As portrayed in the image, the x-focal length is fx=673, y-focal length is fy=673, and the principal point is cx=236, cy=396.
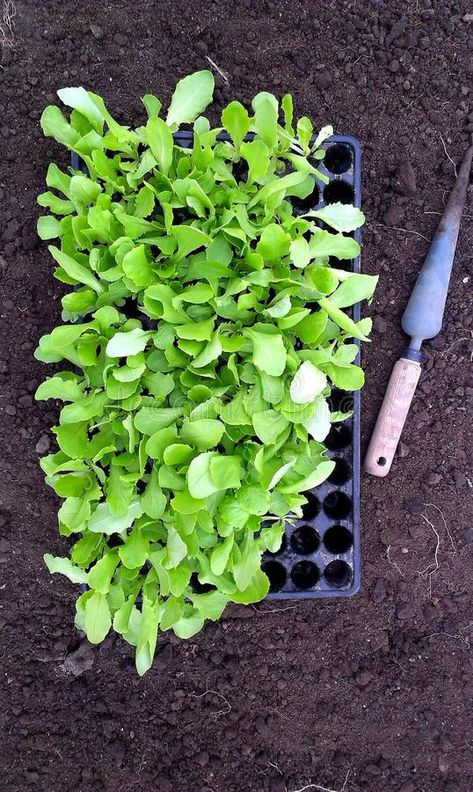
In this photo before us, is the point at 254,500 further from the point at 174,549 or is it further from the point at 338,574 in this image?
the point at 338,574

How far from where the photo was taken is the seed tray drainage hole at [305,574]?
1.09 meters

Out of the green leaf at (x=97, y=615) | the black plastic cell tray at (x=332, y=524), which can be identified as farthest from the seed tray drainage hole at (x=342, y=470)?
the green leaf at (x=97, y=615)

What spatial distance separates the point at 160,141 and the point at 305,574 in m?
0.70

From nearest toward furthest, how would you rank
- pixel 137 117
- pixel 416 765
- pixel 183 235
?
pixel 183 235 → pixel 137 117 → pixel 416 765

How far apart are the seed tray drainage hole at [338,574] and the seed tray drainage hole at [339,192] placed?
23.0 inches

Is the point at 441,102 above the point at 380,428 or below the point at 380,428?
above

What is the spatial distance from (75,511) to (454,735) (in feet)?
2.99

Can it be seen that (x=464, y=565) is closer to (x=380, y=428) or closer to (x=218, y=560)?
(x=380, y=428)

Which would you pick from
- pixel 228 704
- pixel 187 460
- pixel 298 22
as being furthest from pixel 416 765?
pixel 298 22

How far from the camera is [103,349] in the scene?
2.80 ft

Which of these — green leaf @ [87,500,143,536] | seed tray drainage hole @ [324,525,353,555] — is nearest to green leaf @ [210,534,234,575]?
green leaf @ [87,500,143,536]

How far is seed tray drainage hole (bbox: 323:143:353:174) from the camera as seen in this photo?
1.07 meters

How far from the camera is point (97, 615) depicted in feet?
2.85

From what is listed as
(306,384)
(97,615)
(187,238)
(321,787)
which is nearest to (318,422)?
(306,384)
